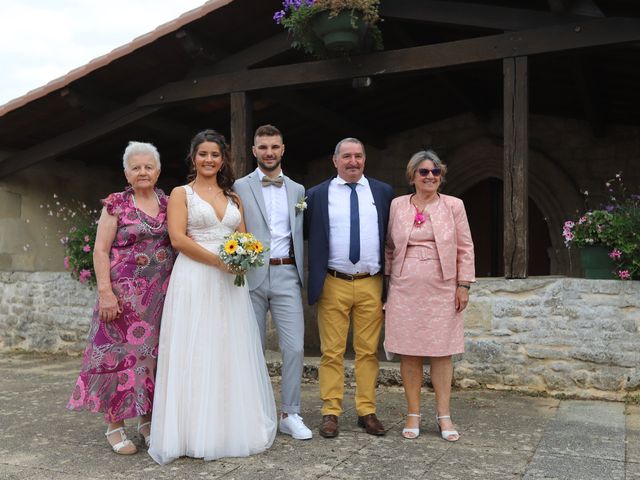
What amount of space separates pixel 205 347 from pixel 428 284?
51.6 inches

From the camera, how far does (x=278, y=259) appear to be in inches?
153

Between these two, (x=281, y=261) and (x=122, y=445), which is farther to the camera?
(x=281, y=261)

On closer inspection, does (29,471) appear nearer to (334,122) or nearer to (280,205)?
(280,205)

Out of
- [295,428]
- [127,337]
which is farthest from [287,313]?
[127,337]

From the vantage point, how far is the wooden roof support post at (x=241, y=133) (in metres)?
6.13

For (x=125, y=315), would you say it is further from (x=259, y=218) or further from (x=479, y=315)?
(x=479, y=315)

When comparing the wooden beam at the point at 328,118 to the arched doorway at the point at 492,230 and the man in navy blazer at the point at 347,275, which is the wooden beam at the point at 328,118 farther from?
the man in navy blazer at the point at 347,275

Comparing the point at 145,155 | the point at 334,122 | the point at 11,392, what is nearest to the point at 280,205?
the point at 145,155

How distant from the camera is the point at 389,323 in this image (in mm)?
3895

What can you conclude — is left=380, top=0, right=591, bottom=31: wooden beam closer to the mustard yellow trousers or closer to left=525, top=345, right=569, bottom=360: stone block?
left=525, top=345, right=569, bottom=360: stone block

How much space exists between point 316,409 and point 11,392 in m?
2.66

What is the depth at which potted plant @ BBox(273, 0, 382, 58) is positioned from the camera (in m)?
5.17

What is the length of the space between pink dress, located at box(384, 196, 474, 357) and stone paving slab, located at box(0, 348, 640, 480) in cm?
57

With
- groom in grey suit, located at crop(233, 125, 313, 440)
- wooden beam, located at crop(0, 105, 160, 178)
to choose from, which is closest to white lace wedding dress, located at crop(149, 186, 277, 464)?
groom in grey suit, located at crop(233, 125, 313, 440)
